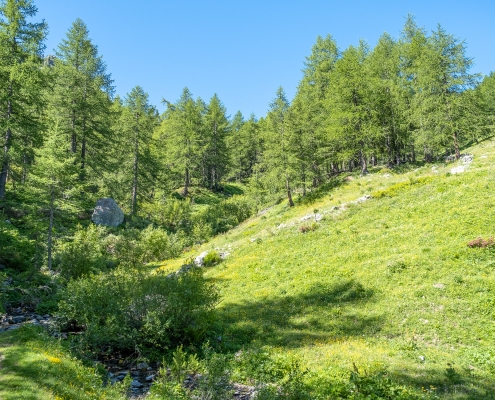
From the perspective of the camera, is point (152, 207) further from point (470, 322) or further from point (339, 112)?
point (470, 322)

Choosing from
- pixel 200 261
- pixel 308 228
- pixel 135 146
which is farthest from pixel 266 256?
pixel 135 146

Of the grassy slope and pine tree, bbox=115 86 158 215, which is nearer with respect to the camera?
the grassy slope

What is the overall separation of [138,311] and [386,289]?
1083cm

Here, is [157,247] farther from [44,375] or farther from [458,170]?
[458,170]

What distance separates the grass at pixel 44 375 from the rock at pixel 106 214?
Answer: 24.9 m

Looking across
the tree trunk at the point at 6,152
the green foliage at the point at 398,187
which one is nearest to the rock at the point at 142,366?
the tree trunk at the point at 6,152

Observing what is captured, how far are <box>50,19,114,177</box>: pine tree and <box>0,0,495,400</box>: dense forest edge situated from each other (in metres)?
0.20

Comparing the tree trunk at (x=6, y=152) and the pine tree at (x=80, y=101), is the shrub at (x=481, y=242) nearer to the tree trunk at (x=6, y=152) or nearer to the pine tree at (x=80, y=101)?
the tree trunk at (x=6, y=152)

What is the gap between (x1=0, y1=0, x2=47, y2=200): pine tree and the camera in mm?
24641

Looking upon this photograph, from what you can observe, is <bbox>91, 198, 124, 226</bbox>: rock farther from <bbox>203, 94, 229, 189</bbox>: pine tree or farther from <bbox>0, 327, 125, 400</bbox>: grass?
<bbox>203, 94, 229, 189</bbox>: pine tree

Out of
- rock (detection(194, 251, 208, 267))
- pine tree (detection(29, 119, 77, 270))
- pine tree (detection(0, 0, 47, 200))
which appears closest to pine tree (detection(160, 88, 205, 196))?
pine tree (detection(0, 0, 47, 200))

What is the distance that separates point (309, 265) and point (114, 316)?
38.1 ft

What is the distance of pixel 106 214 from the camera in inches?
1348

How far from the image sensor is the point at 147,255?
3134cm
